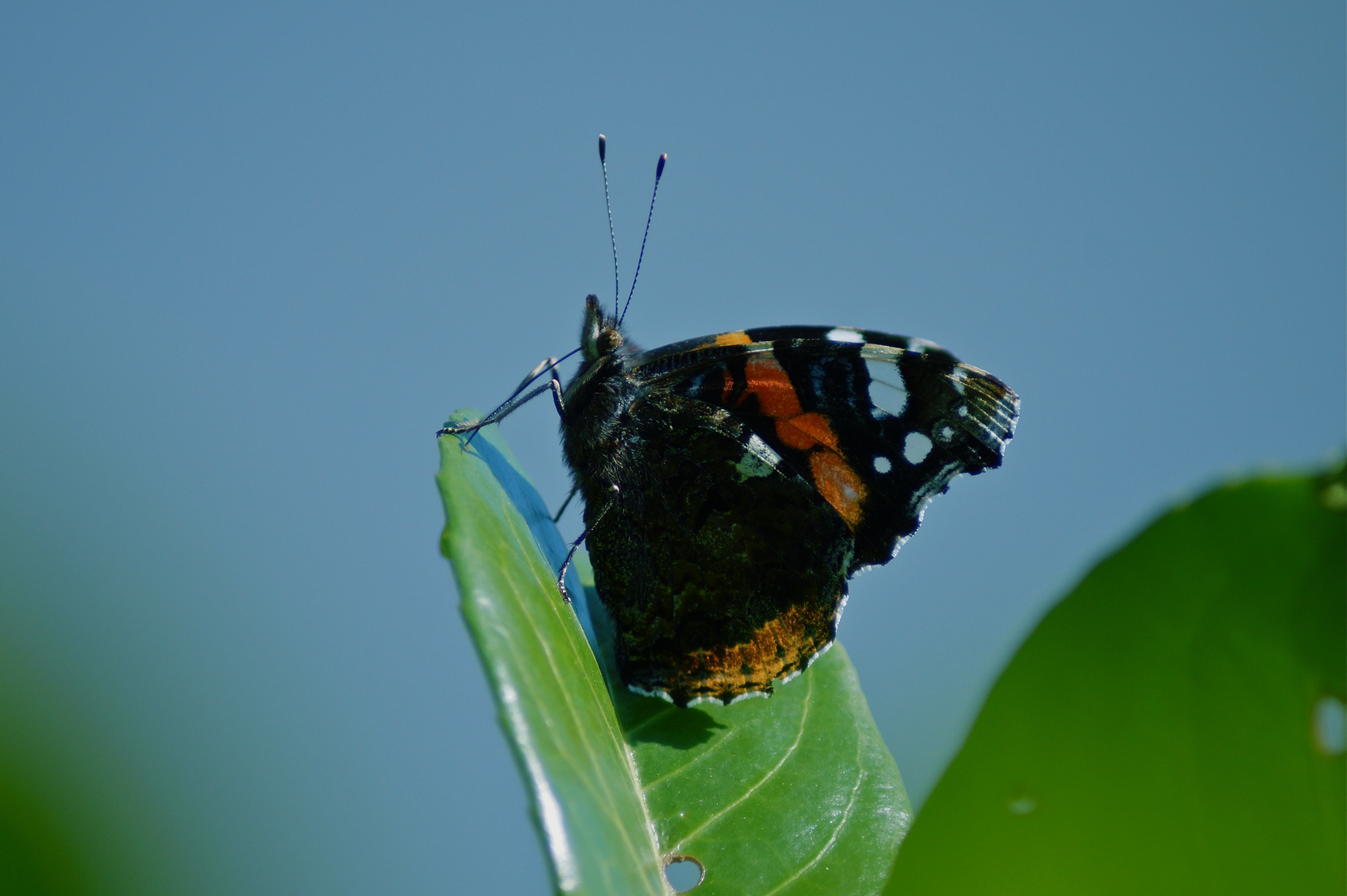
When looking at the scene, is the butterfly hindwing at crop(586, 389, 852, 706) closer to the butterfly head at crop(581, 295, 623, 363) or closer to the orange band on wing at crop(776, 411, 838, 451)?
the orange band on wing at crop(776, 411, 838, 451)

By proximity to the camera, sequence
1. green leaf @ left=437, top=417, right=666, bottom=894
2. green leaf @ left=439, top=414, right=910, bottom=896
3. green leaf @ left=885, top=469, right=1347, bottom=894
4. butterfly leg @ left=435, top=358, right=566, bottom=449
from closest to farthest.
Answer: green leaf @ left=885, top=469, right=1347, bottom=894 < green leaf @ left=437, top=417, right=666, bottom=894 < green leaf @ left=439, top=414, right=910, bottom=896 < butterfly leg @ left=435, top=358, right=566, bottom=449

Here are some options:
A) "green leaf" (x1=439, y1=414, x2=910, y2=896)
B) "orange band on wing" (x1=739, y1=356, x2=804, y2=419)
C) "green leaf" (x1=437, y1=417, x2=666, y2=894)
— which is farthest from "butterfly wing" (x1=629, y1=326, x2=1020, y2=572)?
"green leaf" (x1=437, y1=417, x2=666, y2=894)

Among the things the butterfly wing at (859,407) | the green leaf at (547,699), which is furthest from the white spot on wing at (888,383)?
the green leaf at (547,699)

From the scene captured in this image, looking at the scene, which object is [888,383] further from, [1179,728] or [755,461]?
[1179,728]

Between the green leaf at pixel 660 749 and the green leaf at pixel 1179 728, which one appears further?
the green leaf at pixel 660 749

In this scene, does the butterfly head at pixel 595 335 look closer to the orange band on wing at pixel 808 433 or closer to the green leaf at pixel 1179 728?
the orange band on wing at pixel 808 433
